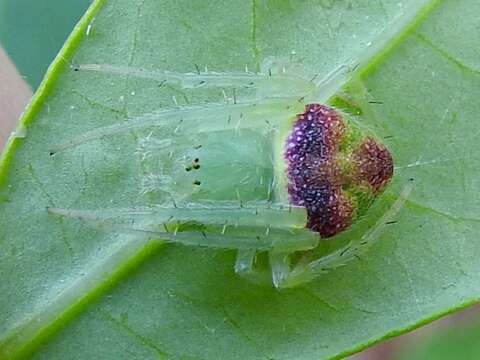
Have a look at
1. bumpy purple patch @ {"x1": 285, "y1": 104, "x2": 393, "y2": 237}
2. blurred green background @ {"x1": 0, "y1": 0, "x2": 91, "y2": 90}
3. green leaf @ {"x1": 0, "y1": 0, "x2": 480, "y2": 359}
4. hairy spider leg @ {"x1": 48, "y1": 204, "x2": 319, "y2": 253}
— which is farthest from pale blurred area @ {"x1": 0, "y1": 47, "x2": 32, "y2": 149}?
bumpy purple patch @ {"x1": 285, "y1": 104, "x2": 393, "y2": 237}

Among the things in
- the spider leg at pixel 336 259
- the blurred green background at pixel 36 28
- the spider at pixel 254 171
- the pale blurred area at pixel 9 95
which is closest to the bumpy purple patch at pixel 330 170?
the spider at pixel 254 171

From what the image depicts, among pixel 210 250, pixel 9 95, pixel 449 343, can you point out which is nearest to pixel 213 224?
pixel 210 250

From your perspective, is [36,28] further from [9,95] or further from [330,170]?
[330,170]

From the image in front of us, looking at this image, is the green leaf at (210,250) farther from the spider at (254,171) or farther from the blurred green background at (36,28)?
the blurred green background at (36,28)

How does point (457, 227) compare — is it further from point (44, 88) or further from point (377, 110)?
point (44, 88)

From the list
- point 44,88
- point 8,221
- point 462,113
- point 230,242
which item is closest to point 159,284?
point 230,242

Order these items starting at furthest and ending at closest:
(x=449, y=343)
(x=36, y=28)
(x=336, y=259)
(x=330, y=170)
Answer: (x=449, y=343)
(x=36, y=28)
(x=336, y=259)
(x=330, y=170)

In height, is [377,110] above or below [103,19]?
below
